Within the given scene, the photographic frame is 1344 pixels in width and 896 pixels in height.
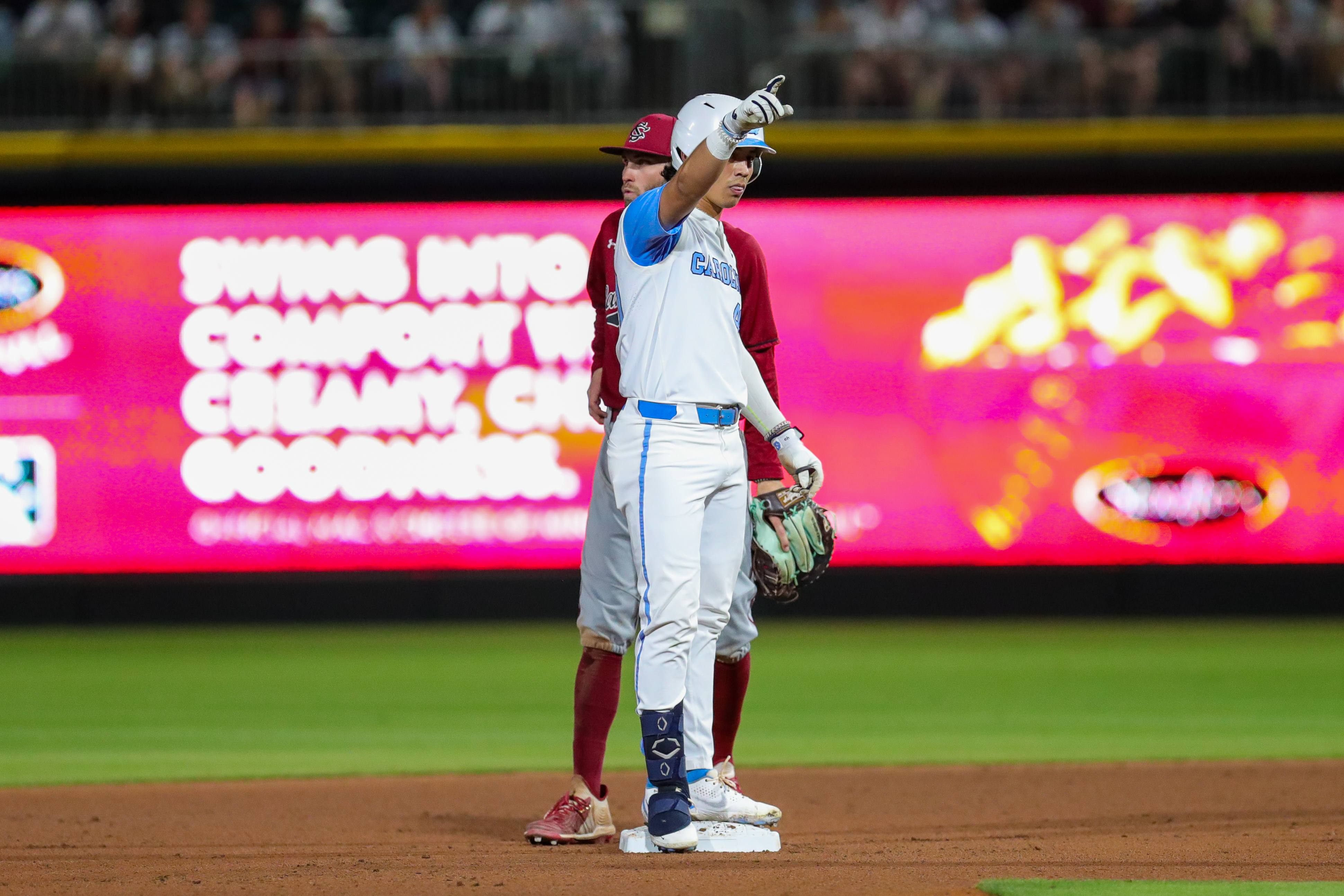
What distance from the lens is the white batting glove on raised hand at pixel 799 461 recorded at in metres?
4.61

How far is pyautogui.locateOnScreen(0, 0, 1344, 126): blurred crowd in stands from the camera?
1272cm

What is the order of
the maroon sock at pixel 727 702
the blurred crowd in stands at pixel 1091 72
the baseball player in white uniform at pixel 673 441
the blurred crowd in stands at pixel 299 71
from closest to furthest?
the baseball player in white uniform at pixel 673 441
the maroon sock at pixel 727 702
the blurred crowd in stands at pixel 1091 72
the blurred crowd in stands at pixel 299 71

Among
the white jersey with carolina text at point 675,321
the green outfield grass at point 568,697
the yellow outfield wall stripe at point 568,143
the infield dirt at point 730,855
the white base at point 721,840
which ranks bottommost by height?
the green outfield grass at point 568,697

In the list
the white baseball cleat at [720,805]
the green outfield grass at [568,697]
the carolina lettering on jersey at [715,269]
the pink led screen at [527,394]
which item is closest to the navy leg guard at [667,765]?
the white baseball cleat at [720,805]

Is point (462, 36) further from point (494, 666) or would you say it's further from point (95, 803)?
point (95, 803)

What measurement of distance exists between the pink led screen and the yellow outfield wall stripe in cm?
41

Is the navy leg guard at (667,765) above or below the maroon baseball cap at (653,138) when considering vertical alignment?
below

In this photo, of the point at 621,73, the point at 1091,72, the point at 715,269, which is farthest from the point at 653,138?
the point at 1091,72

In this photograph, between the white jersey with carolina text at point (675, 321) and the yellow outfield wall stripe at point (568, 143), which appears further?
the yellow outfield wall stripe at point (568, 143)

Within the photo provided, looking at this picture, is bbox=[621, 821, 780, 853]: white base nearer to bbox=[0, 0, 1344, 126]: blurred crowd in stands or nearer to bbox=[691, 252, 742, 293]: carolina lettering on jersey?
bbox=[691, 252, 742, 293]: carolina lettering on jersey

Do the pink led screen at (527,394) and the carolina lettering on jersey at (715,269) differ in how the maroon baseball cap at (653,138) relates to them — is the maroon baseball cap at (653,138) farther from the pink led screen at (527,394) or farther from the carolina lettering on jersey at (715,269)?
the pink led screen at (527,394)

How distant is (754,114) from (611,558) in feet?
4.47

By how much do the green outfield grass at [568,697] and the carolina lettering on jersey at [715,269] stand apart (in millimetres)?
2836

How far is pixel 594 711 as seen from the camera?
15.5 ft
